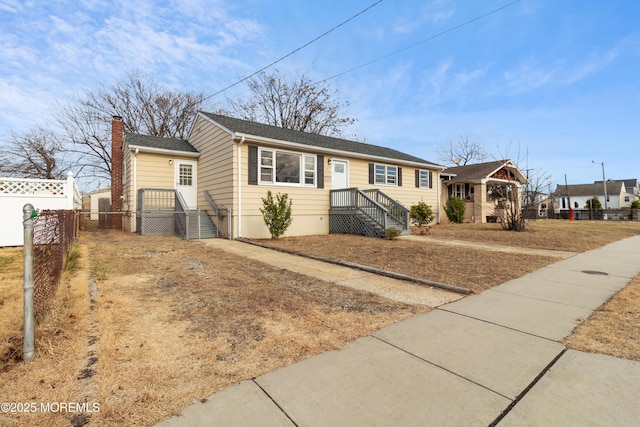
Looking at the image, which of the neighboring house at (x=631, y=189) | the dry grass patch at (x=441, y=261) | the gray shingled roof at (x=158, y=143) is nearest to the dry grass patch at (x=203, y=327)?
the dry grass patch at (x=441, y=261)

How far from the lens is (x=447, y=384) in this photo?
2209 millimetres

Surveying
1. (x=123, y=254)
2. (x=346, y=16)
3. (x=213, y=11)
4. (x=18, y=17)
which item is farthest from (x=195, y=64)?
(x=123, y=254)

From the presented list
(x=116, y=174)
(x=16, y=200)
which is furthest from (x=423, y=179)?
(x=16, y=200)

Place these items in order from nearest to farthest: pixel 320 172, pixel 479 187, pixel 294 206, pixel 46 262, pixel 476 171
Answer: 1. pixel 46 262
2. pixel 294 206
3. pixel 320 172
4. pixel 479 187
5. pixel 476 171

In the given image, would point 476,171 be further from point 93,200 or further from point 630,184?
point 630,184

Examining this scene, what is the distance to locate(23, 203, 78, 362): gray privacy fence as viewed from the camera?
2342mm

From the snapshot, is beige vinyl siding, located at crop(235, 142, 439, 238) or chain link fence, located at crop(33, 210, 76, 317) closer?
chain link fence, located at crop(33, 210, 76, 317)

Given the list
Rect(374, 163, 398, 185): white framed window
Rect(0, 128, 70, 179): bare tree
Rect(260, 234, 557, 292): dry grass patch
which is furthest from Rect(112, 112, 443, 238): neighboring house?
Rect(0, 128, 70, 179): bare tree

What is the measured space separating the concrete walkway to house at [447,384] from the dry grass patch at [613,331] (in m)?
0.13

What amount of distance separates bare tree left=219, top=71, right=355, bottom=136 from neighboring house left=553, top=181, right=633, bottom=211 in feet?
151

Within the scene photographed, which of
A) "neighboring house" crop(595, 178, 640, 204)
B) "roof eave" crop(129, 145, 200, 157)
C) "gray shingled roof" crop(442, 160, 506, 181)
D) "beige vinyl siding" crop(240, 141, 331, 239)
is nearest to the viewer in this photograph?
"beige vinyl siding" crop(240, 141, 331, 239)

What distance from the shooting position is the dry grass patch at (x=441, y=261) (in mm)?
5457

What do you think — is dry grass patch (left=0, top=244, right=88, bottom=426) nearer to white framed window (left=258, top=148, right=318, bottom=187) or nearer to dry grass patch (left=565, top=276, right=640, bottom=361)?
dry grass patch (left=565, top=276, right=640, bottom=361)

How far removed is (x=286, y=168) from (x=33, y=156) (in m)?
20.4
